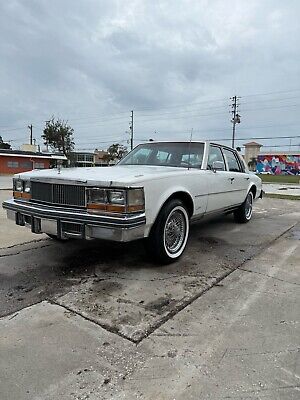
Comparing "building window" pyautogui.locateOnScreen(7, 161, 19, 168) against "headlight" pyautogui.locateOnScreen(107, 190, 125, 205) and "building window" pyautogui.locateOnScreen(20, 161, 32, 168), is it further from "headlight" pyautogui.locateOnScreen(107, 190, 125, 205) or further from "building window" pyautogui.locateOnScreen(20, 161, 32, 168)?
"headlight" pyautogui.locateOnScreen(107, 190, 125, 205)

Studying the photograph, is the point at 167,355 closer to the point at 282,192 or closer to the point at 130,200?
the point at 130,200

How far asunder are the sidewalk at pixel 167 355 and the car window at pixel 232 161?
3.35 meters

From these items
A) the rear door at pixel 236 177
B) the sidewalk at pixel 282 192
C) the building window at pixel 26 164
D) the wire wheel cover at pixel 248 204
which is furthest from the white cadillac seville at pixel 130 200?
the building window at pixel 26 164

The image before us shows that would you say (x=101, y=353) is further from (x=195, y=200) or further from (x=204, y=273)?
(x=195, y=200)

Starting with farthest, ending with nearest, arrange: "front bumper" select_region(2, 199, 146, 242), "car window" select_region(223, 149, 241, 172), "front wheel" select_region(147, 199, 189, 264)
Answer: "car window" select_region(223, 149, 241, 172) < "front wheel" select_region(147, 199, 189, 264) < "front bumper" select_region(2, 199, 146, 242)

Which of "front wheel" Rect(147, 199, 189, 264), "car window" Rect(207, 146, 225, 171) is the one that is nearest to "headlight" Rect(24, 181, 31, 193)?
"front wheel" Rect(147, 199, 189, 264)

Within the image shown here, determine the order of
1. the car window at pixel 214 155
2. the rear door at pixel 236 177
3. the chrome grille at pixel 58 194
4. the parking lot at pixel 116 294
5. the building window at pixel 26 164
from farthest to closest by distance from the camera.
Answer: the building window at pixel 26 164
the rear door at pixel 236 177
the car window at pixel 214 155
the chrome grille at pixel 58 194
the parking lot at pixel 116 294

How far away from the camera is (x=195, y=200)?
4.55 metres

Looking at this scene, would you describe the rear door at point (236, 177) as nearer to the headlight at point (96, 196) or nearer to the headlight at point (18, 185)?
the headlight at point (96, 196)

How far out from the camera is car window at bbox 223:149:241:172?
6132mm

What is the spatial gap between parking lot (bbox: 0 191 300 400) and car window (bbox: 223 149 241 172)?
1.43 m

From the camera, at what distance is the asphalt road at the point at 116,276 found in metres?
2.90

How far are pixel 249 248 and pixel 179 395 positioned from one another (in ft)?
11.5

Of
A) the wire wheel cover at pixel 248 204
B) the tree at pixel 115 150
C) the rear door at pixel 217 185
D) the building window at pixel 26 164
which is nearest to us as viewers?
the rear door at pixel 217 185
